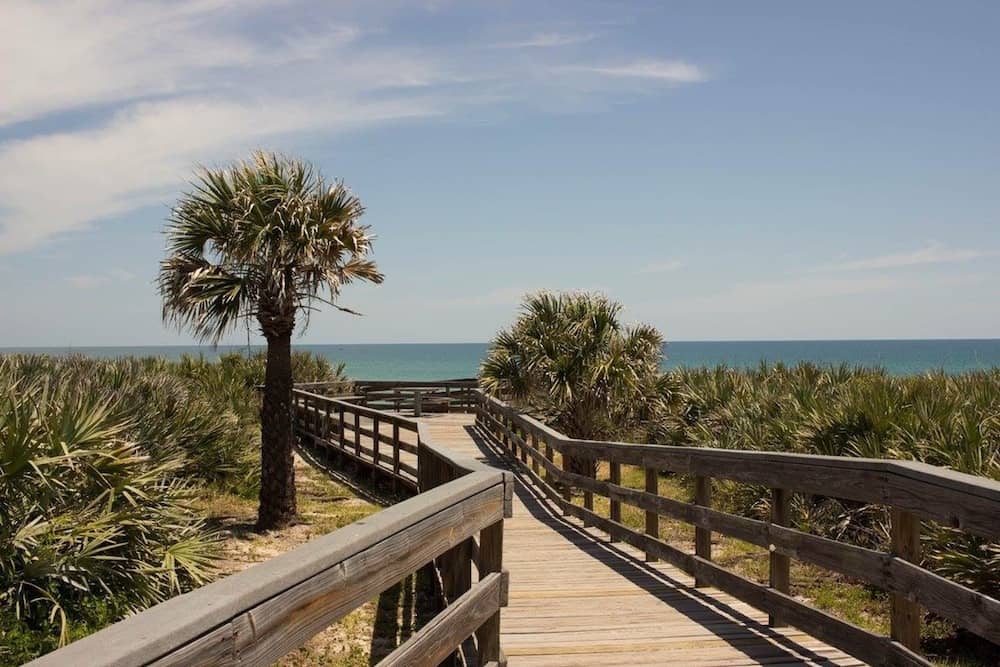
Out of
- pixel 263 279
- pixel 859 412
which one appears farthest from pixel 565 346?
pixel 859 412

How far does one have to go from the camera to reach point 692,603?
6.54m

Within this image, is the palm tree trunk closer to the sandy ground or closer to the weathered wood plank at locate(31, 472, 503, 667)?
the sandy ground

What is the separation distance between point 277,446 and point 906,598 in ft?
38.9

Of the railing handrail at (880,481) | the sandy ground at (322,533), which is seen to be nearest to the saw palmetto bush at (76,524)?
the sandy ground at (322,533)

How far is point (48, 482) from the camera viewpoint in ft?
22.4

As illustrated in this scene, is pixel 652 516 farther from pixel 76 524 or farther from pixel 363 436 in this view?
pixel 363 436

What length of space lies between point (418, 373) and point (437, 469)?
4938 inches

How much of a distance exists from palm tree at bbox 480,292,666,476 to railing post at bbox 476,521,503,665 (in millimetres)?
11868

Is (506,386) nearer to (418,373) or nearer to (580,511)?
(580,511)

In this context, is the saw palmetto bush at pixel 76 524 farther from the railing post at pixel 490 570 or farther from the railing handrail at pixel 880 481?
the railing handrail at pixel 880 481

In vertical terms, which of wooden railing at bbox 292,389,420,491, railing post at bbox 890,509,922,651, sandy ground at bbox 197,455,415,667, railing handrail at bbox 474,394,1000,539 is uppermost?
railing handrail at bbox 474,394,1000,539

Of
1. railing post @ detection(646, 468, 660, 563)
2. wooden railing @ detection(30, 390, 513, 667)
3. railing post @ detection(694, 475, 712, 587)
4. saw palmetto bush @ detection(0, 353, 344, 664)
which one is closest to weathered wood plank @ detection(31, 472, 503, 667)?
wooden railing @ detection(30, 390, 513, 667)

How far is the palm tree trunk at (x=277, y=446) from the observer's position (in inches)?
576

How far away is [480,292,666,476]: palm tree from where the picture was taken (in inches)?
646
